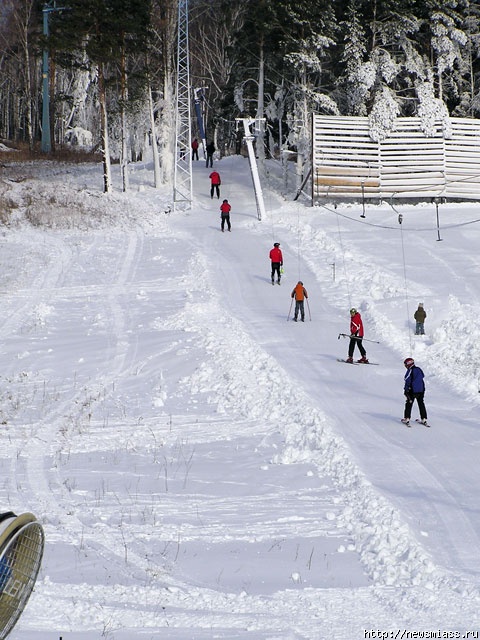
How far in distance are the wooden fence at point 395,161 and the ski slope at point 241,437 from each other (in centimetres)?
636

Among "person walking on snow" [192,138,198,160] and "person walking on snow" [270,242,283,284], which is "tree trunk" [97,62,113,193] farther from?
"person walking on snow" [270,242,283,284]

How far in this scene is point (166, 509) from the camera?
33.3ft

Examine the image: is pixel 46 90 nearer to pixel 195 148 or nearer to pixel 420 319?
pixel 195 148

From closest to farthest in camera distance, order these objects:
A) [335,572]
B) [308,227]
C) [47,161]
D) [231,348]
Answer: [335,572], [231,348], [308,227], [47,161]

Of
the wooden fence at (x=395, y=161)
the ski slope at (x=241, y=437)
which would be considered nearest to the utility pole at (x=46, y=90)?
the wooden fence at (x=395, y=161)

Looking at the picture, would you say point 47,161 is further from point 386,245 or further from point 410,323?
point 410,323

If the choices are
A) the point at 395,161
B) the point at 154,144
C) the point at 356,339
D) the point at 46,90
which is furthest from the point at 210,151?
the point at 356,339

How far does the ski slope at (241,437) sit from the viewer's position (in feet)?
25.6

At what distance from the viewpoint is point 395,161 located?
124ft

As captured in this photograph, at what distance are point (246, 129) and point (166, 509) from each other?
999 inches

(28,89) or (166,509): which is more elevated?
(28,89)

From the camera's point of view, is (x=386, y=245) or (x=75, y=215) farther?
(x=75, y=215)

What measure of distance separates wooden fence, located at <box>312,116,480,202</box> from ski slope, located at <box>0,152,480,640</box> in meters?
6.36

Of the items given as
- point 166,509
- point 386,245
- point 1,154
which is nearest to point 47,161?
point 1,154
